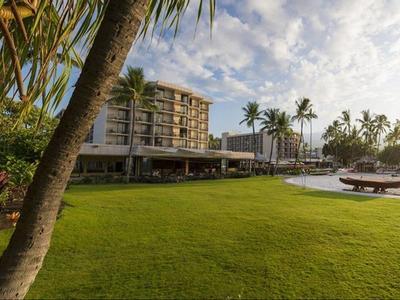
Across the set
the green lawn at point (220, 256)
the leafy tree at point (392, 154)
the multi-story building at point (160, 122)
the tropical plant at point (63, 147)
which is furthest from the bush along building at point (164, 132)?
the leafy tree at point (392, 154)

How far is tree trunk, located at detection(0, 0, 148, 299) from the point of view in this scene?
1.52 m

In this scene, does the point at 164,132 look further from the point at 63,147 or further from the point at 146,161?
the point at 63,147

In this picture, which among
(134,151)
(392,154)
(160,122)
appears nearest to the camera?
(134,151)

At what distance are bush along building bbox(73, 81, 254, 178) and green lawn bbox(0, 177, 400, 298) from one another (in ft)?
82.3

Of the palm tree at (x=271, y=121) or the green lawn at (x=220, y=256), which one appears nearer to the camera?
the green lawn at (x=220, y=256)

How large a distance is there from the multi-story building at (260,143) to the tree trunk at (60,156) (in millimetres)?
105249

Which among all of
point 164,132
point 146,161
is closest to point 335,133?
point 164,132

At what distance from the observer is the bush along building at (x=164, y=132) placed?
37656 millimetres

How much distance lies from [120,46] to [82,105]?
0.40 metres

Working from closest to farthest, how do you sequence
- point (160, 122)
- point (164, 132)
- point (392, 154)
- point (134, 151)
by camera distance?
point (134, 151) → point (160, 122) → point (164, 132) → point (392, 154)

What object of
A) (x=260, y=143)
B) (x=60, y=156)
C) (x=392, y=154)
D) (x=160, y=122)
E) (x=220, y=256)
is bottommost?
(x=220, y=256)

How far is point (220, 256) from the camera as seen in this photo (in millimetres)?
5914

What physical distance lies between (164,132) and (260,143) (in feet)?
247

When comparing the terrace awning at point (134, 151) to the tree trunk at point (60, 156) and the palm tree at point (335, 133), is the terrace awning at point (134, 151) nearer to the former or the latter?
the tree trunk at point (60, 156)
